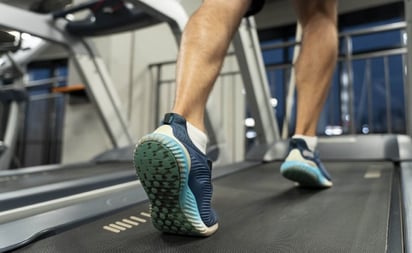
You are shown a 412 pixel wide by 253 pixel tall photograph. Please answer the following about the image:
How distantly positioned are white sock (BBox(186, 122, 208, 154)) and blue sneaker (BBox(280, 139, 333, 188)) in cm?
40

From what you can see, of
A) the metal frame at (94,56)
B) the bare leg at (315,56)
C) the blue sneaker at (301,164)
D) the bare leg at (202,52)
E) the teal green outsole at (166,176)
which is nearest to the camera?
the teal green outsole at (166,176)

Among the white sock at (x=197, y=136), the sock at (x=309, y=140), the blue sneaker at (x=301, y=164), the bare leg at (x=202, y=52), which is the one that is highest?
the bare leg at (x=202, y=52)

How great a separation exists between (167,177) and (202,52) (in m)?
0.27

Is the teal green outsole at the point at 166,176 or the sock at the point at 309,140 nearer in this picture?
the teal green outsole at the point at 166,176

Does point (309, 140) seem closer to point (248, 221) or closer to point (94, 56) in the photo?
point (248, 221)

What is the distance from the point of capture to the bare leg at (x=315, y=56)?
3.57 feet

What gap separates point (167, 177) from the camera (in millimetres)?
569

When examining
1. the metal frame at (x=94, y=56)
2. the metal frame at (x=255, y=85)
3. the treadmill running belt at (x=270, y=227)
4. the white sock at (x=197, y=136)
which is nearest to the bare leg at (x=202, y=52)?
the white sock at (x=197, y=136)

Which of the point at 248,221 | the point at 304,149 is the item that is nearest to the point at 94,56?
the point at 304,149

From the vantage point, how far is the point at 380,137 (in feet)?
6.97

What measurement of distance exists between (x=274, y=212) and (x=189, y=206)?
0.33m

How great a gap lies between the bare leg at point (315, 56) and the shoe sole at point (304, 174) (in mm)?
149

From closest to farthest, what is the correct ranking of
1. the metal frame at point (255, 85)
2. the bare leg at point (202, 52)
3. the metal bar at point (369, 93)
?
the bare leg at point (202, 52)
the metal frame at point (255, 85)
the metal bar at point (369, 93)

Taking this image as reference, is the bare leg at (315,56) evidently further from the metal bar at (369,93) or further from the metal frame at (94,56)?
the metal bar at (369,93)
